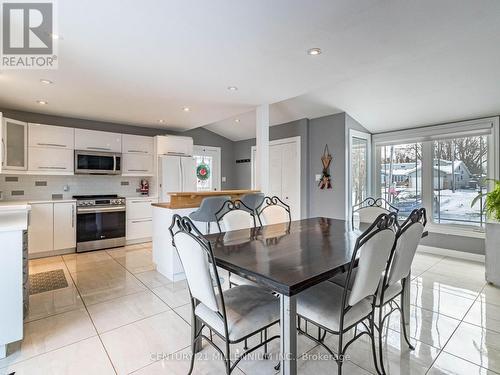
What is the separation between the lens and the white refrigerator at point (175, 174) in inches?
199

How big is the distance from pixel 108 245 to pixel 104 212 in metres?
0.60

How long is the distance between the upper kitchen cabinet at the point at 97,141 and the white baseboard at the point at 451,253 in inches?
227

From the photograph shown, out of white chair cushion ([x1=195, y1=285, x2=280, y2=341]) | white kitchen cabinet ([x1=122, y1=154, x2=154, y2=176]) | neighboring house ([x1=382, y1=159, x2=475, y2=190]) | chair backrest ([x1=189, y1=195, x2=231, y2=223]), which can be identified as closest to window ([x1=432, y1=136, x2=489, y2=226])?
neighboring house ([x1=382, y1=159, x2=475, y2=190])

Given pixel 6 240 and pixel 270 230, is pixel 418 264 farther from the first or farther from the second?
pixel 6 240

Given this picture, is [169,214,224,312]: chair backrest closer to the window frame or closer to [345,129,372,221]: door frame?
[345,129,372,221]: door frame

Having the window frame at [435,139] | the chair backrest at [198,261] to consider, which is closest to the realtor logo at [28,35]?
the chair backrest at [198,261]

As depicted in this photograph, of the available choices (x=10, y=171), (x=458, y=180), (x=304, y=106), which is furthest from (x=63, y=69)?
(x=458, y=180)

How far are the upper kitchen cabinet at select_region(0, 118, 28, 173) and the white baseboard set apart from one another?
21.4 ft

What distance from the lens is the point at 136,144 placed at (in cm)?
501

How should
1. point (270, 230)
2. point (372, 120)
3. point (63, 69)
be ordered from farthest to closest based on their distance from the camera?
point (372, 120) < point (63, 69) < point (270, 230)

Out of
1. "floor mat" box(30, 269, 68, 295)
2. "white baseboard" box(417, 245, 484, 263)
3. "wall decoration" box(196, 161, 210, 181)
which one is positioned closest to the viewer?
"floor mat" box(30, 269, 68, 295)

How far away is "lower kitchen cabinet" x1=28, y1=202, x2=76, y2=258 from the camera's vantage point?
389 centimetres

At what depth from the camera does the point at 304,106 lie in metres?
4.46

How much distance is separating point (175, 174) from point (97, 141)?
1.48m
